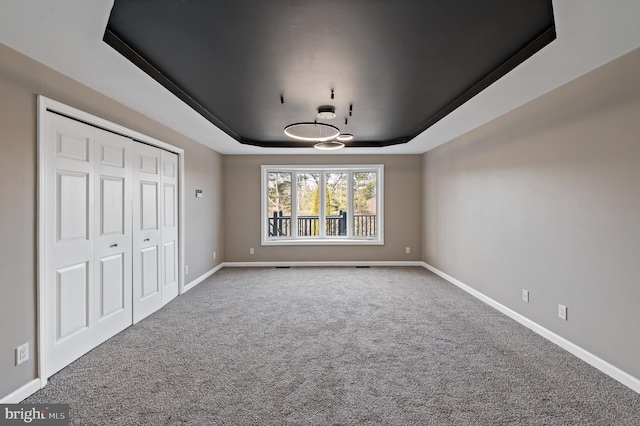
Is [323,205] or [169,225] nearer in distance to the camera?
[169,225]

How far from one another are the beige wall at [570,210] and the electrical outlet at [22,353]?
4.27 m

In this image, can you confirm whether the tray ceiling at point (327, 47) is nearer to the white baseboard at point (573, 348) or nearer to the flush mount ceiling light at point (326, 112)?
the flush mount ceiling light at point (326, 112)

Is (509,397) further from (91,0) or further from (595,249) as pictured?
(91,0)

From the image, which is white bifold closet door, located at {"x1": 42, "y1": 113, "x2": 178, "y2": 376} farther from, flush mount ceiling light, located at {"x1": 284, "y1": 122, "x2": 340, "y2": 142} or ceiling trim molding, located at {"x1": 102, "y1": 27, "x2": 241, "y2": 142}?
flush mount ceiling light, located at {"x1": 284, "y1": 122, "x2": 340, "y2": 142}

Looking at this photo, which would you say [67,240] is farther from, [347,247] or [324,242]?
[347,247]

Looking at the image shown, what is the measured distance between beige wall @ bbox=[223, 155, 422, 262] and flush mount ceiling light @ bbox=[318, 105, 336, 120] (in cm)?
263

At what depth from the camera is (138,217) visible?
3.46 meters

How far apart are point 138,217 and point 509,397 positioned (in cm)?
382

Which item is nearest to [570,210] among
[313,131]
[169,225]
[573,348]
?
[573,348]

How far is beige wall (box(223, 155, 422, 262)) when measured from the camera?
628cm

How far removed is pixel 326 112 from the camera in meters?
3.51

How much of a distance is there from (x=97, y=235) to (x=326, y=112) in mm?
2639

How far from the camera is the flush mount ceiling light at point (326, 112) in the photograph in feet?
11.5

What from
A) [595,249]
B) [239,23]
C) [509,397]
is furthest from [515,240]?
[239,23]
